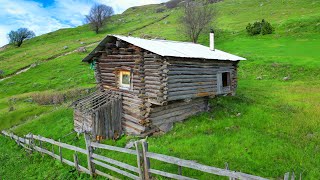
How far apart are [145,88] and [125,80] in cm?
229

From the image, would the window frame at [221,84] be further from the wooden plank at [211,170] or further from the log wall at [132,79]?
the wooden plank at [211,170]

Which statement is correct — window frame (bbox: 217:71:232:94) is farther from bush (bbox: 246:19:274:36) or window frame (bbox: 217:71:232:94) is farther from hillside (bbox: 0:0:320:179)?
bush (bbox: 246:19:274:36)

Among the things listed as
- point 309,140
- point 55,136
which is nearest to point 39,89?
point 55,136

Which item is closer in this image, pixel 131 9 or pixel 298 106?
pixel 298 106

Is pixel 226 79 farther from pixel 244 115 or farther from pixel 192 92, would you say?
pixel 192 92

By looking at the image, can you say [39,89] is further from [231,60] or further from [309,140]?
[309,140]

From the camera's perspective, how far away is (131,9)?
150 meters

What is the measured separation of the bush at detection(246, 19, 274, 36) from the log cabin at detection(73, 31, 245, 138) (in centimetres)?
3663

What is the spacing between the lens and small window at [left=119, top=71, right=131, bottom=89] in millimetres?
19878

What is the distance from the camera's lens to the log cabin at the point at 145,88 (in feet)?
58.4

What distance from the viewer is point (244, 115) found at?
19.5 m

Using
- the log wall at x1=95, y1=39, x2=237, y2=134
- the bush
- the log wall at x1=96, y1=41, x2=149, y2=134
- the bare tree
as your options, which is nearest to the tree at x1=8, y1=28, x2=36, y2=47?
the bare tree

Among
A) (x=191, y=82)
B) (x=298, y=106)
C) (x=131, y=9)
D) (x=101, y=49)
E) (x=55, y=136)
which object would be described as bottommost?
(x=55, y=136)

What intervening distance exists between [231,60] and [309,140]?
9.63m
